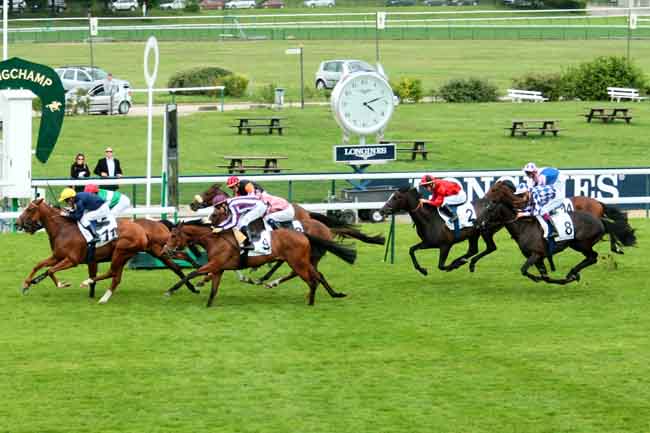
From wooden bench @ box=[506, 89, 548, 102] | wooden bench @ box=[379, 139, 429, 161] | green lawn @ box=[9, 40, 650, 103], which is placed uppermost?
green lawn @ box=[9, 40, 650, 103]

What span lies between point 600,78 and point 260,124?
12969mm

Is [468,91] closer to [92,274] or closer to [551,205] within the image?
[551,205]

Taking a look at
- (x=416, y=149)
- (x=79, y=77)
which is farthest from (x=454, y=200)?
(x=79, y=77)

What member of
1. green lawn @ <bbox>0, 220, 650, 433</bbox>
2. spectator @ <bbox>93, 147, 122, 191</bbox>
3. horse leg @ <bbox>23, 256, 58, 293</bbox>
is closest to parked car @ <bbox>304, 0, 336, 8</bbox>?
spectator @ <bbox>93, 147, 122, 191</bbox>

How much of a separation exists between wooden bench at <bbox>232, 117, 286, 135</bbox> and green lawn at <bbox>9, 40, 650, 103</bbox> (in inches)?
280

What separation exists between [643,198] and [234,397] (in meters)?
11.0

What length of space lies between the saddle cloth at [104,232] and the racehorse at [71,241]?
0.05 meters

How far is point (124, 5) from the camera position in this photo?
64750 mm

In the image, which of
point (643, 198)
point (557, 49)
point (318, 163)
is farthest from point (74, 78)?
point (557, 49)

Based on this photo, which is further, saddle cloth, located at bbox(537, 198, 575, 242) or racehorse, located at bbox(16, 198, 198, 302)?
saddle cloth, located at bbox(537, 198, 575, 242)

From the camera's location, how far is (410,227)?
20.3 m

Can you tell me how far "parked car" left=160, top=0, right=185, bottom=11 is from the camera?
67731 millimetres

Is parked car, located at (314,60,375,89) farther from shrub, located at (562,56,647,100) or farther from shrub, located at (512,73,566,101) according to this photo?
shrub, located at (562,56,647,100)

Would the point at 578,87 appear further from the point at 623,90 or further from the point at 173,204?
the point at 173,204
